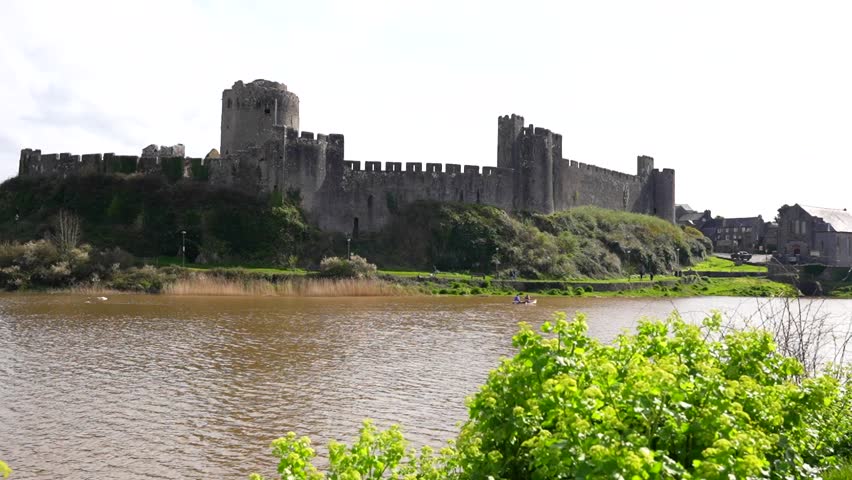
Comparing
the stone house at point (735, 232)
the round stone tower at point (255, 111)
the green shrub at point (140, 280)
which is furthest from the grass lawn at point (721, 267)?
the green shrub at point (140, 280)

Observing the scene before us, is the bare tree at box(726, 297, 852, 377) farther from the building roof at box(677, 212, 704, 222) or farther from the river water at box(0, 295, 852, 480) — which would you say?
the building roof at box(677, 212, 704, 222)

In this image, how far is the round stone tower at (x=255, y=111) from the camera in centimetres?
4197

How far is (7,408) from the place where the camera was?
10234mm

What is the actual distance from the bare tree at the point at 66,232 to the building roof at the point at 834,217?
56.0 m

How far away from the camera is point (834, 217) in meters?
61.7

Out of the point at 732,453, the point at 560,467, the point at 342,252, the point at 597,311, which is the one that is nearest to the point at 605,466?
the point at 560,467

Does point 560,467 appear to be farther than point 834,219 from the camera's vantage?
No

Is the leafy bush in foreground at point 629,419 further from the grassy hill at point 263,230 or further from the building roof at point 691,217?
the building roof at point 691,217

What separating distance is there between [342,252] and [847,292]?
3342 cm

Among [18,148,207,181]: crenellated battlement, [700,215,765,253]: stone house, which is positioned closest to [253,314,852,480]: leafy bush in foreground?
[18,148,207,181]: crenellated battlement

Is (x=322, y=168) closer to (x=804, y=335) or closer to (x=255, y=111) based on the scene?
(x=255, y=111)

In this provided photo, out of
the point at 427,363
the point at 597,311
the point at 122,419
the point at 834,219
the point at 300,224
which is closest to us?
the point at 122,419

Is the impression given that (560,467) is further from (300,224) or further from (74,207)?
(74,207)

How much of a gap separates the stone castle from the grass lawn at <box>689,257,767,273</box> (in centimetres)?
1323
